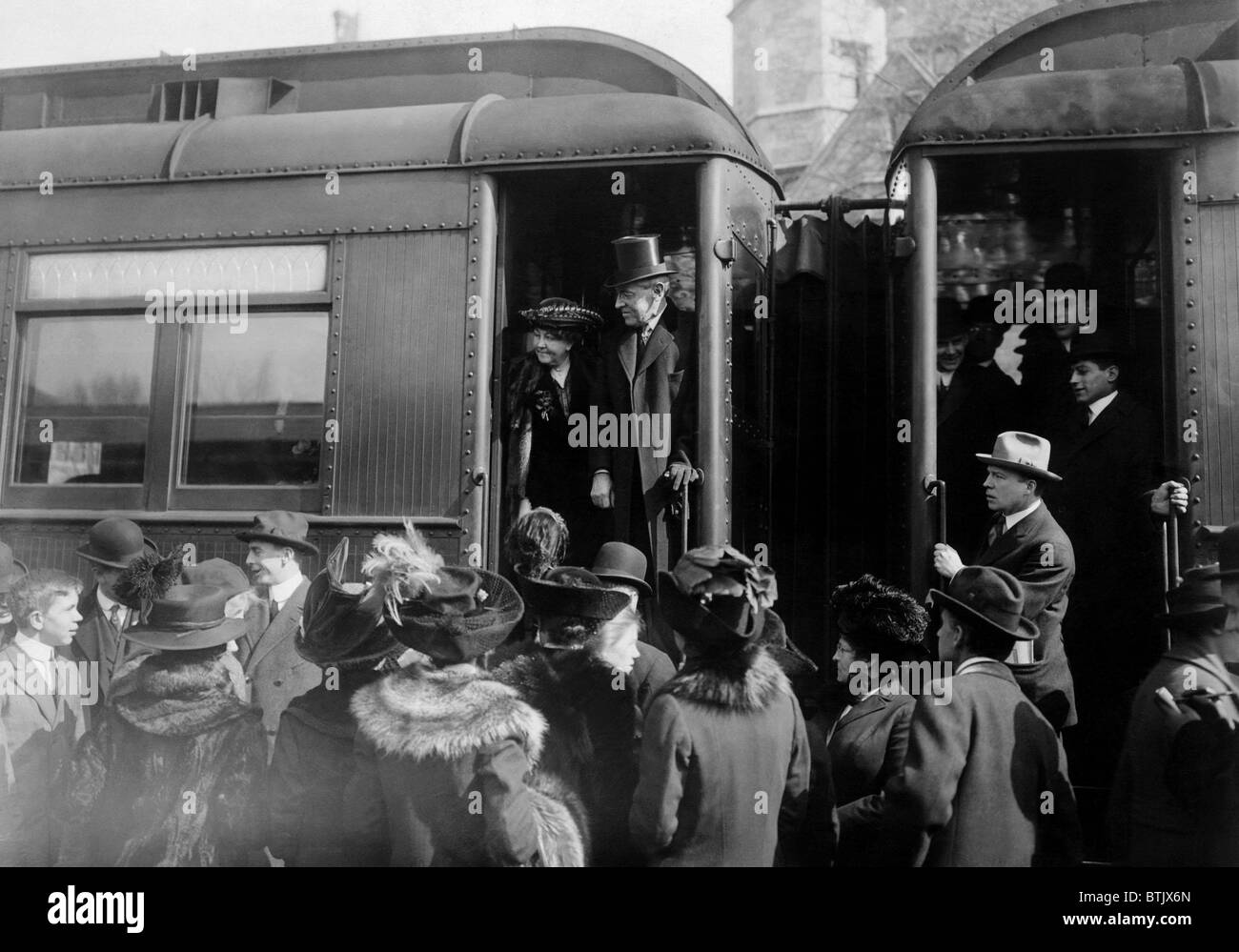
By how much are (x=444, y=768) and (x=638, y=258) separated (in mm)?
2034

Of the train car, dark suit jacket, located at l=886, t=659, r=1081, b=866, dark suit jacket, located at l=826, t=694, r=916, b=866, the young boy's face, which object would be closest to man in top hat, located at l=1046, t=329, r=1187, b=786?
dark suit jacket, located at l=886, t=659, r=1081, b=866

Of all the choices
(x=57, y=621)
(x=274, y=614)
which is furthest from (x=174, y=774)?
(x=57, y=621)

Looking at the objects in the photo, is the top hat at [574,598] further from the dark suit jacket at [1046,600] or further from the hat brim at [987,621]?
the dark suit jacket at [1046,600]

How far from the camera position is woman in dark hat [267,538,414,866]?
11.0ft

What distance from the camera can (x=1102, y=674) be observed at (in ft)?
13.2

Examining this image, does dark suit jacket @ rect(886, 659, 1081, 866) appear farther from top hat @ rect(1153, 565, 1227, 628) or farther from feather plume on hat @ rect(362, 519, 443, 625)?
feather plume on hat @ rect(362, 519, 443, 625)

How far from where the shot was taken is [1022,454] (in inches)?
150

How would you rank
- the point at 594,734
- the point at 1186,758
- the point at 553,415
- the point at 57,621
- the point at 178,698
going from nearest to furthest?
the point at 1186,758 < the point at 594,734 < the point at 178,698 < the point at 57,621 < the point at 553,415

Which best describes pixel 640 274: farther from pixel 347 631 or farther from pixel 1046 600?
pixel 1046 600

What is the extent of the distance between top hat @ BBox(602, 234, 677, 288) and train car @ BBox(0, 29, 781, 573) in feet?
0.65

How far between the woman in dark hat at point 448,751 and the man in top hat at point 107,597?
1.30 m

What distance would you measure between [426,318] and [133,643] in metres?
1.48
